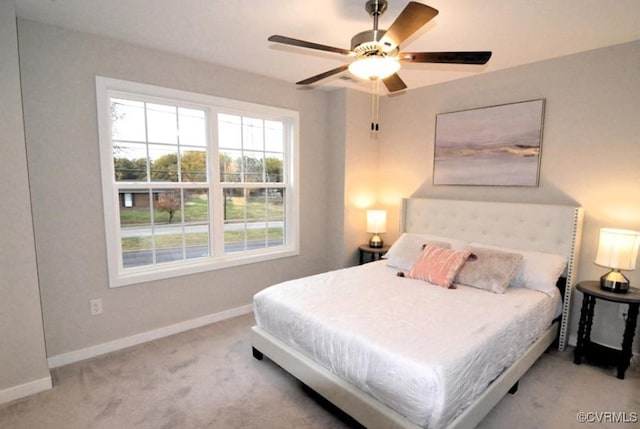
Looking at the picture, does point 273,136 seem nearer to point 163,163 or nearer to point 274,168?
point 274,168

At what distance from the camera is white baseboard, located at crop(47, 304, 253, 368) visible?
256cm

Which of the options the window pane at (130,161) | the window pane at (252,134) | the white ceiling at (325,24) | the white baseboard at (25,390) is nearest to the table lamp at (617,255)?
the white ceiling at (325,24)

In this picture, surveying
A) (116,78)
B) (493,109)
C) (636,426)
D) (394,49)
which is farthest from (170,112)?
(636,426)

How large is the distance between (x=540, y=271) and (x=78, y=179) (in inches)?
150

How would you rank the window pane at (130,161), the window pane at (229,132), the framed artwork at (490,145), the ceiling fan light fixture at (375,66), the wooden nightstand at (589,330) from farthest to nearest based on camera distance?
the window pane at (229,132) < the framed artwork at (490,145) < the window pane at (130,161) < the wooden nightstand at (589,330) < the ceiling fan light fixture at (375,66)

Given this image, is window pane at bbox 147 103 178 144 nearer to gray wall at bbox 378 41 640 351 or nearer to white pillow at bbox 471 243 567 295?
gray wall at bbox 378 41 640 351

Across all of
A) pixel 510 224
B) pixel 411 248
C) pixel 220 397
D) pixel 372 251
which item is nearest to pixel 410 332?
pixel 220 397

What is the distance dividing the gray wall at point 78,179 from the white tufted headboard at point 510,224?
99.2 inches

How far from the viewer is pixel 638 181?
2.54m

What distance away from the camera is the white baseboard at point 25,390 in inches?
83.1

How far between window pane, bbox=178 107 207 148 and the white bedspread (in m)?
1.66

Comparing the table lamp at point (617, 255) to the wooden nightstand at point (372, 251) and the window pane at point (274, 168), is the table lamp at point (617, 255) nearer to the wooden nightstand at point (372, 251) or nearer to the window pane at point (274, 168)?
the wooden nightstand at point (372, 251)

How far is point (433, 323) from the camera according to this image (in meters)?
2.00

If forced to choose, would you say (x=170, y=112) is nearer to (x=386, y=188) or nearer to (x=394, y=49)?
(x=394, y=49)
